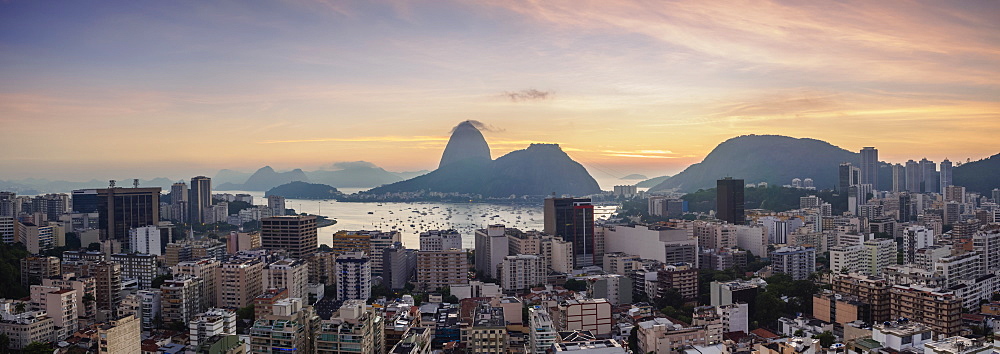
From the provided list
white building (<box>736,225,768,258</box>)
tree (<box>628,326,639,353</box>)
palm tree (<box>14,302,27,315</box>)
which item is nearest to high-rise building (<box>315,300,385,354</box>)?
tree (<box>628,326,639,353</box>)

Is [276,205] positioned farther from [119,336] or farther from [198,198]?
[119,336]

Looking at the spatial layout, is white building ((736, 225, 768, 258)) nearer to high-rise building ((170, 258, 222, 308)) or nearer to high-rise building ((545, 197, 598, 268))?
high-rise building ((545, 197, 598, 268))

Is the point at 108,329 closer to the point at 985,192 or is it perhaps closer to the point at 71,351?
the point at 71,351

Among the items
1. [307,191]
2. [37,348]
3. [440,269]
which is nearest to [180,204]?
[440,269]

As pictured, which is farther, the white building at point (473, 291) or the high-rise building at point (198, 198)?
the high-rise building at point (198, 198)

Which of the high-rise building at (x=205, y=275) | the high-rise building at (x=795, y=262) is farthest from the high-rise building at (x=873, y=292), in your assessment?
the high-rise building at (x=205, y=275)

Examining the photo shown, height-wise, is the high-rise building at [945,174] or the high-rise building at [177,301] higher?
the high-rise building at [945,174]

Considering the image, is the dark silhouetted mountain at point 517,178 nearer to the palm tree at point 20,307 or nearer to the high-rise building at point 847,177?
the high-rise building at point 847,177
